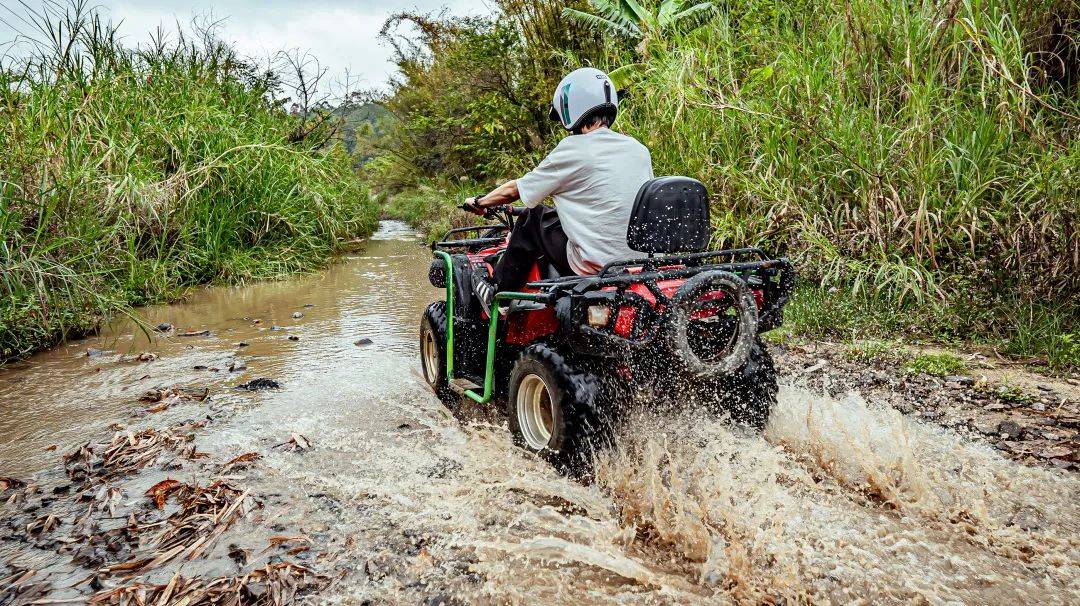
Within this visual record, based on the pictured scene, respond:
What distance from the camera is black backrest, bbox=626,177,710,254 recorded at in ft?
9.34

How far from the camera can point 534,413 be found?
338cm

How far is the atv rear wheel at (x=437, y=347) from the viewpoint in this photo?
4383 mm

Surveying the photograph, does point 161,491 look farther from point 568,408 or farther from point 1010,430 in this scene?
point 1010,430

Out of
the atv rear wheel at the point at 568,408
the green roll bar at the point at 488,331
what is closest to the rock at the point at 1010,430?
the atv rear wheel at the point at 568,408

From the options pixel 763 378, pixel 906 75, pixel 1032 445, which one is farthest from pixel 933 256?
pixel 763 378

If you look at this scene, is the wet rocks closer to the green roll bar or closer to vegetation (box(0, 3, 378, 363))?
the green roll bar

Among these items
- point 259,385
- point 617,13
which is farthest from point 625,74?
point 259,385

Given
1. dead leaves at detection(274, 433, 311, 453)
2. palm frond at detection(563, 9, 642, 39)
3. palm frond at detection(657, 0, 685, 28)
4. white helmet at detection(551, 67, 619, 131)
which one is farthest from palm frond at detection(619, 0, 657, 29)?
dead leaves at detection(274, 433, 311, 453)

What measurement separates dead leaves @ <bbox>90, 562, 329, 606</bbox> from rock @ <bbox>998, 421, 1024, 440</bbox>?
3.26m

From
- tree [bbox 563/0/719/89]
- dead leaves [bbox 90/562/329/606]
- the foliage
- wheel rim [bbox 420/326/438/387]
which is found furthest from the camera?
the foliage

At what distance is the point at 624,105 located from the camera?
8156 millimetres

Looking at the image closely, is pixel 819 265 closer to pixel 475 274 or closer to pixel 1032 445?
pixel 1032 445

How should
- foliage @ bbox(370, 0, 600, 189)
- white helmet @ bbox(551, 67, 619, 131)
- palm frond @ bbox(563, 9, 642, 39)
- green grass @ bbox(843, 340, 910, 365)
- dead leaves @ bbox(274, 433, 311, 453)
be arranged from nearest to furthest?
white helmet @ bbox(551, 67, 619, 131), dead leaves @ bbox(274, 433, 311, 453), green grass @ bbox(843, 340, 910, 365), palm frond @ bbox(563, 9, 642, 39), foliage @ bbox(370, 0, 600, 189)

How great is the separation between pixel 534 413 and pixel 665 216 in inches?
45.1
